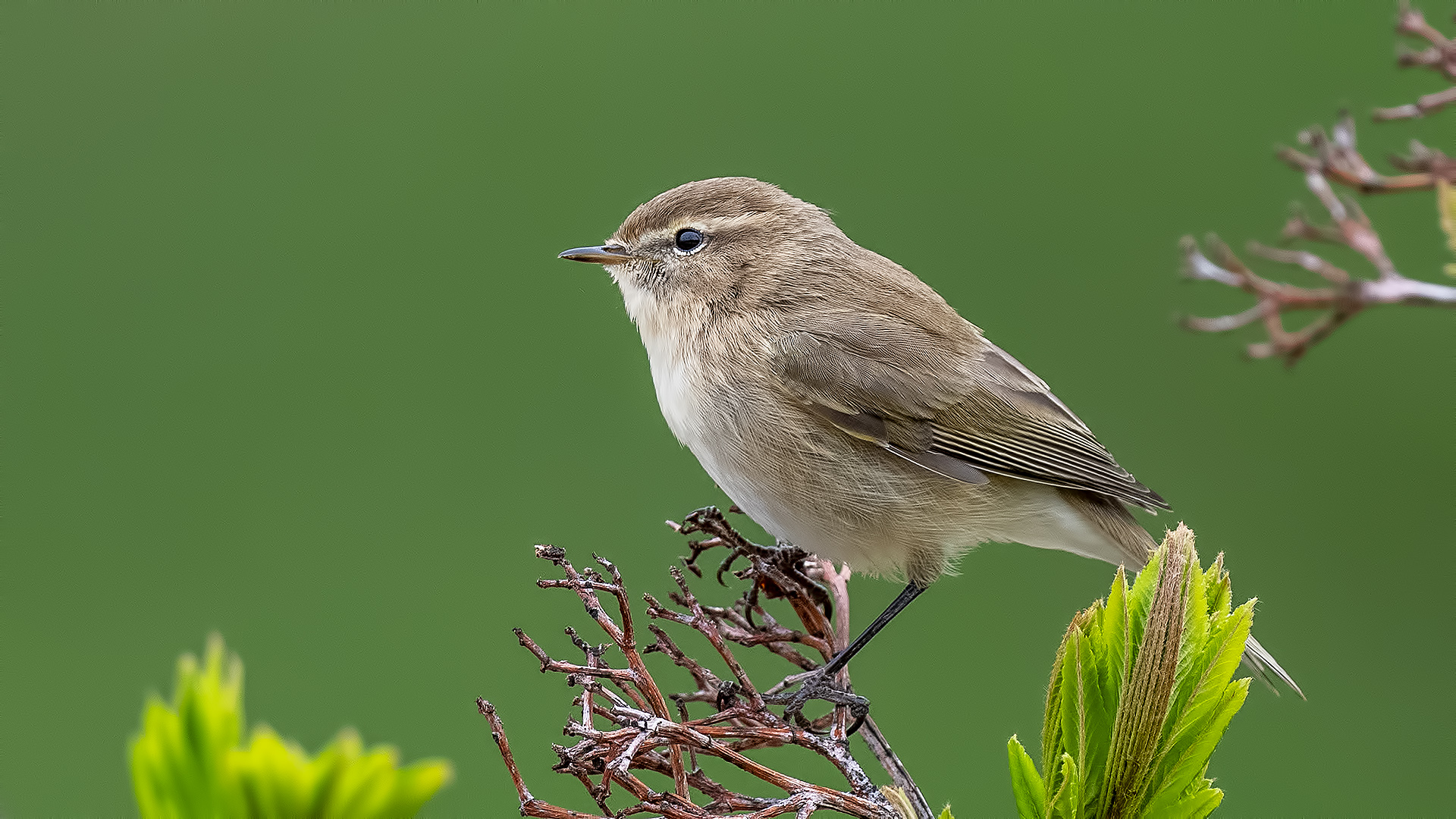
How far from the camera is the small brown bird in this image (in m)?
2.09

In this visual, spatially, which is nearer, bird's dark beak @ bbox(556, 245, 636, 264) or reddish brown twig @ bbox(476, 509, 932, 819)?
reddish brown twig @ bbox(476, 509, 932, 819)

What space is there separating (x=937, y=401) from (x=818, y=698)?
1.11 m

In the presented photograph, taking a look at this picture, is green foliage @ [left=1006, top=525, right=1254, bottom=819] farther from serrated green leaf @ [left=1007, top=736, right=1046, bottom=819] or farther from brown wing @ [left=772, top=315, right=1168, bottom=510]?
brown wing @ [left=772, top=315, right=1168, bottom=510]

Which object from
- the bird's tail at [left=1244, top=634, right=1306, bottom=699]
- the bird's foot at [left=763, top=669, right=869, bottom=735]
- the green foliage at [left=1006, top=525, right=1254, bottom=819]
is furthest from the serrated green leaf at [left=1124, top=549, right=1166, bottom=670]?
the bird's tail at [left=1244, top=634, right=1306, bottom=699]

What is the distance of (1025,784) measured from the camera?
84cm

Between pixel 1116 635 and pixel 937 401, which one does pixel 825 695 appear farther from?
pixel 937 401

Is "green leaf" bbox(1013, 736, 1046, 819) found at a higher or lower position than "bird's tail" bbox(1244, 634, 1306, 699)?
higher

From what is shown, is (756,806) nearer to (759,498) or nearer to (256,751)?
(256,751)

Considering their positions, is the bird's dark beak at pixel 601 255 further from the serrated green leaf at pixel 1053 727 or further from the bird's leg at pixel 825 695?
the serrated green leaf at pixel 1053 727

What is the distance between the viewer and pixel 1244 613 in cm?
77

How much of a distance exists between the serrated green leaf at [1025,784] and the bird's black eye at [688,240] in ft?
5.43

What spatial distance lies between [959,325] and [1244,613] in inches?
63.3

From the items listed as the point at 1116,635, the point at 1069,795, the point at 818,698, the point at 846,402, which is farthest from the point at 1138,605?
the point at 846,402

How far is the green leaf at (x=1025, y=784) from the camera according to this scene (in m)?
0.83
